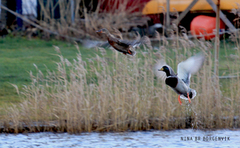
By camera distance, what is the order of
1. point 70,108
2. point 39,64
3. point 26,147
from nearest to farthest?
point 26,147, point 70,108, point 39,64

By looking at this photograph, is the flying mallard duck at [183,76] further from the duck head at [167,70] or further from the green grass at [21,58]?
the green grass at [21,58]

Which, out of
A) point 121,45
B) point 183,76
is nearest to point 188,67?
point 183,76

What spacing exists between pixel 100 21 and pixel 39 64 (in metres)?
3.38

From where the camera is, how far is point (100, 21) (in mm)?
13891

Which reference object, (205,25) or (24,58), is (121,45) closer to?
(24,58)

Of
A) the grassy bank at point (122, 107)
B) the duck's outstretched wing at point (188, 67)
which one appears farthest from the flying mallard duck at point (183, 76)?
the grassy bank at point (122, 107)

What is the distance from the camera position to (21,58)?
1198cm

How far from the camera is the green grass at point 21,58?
28.1 feet

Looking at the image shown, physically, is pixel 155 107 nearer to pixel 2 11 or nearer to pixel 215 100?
pixel 215 100

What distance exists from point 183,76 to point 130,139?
2652mm

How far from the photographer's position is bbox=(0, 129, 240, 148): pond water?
230 inches

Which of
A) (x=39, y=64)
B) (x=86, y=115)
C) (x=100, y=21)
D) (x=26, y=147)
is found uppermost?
(x=100, y=21)

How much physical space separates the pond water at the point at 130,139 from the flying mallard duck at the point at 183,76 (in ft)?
8.02

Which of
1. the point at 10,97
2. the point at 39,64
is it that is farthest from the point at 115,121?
the point at 39,64
